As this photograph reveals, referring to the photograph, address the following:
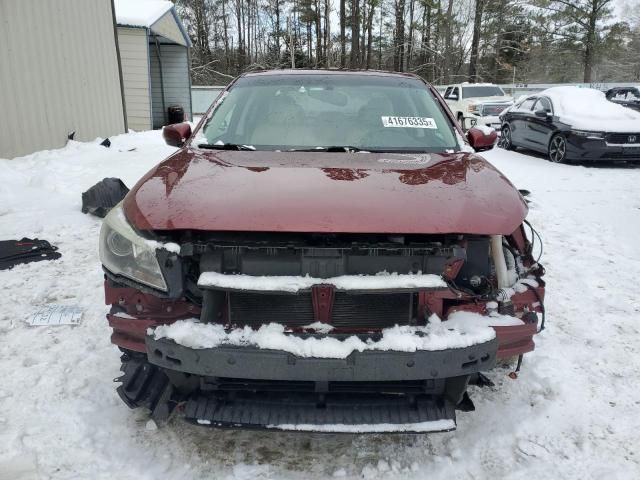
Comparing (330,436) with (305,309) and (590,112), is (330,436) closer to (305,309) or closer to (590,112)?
(305,309)

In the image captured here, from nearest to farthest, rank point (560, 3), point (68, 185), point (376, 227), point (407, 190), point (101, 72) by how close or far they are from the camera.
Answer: point (376, 227) → point (407, 190) → point (68, 185) → point (101, 72) → point (560, 3)

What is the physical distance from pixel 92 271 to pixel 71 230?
4.44 ft

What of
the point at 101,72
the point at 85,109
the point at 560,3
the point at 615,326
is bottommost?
the point at 615,326

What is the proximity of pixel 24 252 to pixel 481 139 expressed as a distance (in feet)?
13.3

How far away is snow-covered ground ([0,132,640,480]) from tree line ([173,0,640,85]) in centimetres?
3377

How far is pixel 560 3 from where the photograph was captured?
35.2 m

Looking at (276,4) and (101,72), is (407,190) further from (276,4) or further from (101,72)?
(276,4)

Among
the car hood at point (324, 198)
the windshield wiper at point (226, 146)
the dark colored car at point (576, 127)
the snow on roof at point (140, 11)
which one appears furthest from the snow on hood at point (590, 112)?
the snow on roof at point (140, 11)

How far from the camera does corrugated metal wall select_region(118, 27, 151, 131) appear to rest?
15141 mm

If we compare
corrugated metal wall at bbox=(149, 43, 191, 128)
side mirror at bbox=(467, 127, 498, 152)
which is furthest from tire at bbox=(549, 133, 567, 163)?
corrugated metal wall at bbox=(149, 43, 191, 128)

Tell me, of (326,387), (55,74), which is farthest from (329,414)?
(55,74)

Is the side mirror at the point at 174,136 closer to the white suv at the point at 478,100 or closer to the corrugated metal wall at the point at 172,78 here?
the white suv at the point at 478,100

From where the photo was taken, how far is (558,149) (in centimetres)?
1080

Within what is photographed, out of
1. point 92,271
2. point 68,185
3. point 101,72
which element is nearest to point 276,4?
point 101,72
